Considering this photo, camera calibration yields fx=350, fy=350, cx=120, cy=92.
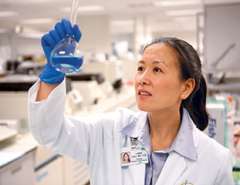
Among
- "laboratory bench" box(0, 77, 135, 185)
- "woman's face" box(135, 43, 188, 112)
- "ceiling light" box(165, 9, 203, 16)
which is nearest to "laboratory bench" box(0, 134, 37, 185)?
"laboratory bench" box(0, 77, 135, 185)

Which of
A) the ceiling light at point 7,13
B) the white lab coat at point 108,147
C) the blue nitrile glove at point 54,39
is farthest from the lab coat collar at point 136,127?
the ceiling light at point 7,13

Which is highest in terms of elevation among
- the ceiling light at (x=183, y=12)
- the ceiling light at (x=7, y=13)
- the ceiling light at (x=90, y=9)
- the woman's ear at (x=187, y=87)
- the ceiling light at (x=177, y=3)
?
the ceiling light at (x=177, y=3)

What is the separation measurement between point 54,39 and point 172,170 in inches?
21.8

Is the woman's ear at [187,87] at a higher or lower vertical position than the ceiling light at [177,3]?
lower

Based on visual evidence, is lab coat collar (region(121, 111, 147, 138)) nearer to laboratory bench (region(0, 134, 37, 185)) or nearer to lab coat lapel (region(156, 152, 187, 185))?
lab coat lapel (region(156, 152, 187, 185))

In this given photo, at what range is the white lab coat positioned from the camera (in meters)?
1.06

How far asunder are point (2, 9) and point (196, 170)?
21.8ft

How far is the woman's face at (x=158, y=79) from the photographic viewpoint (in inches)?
43.9

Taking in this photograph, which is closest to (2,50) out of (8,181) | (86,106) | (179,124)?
(86,106)

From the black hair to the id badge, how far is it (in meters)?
0.26

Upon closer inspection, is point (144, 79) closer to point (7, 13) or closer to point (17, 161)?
point (17, 161)

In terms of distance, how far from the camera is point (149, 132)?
4.07 ft

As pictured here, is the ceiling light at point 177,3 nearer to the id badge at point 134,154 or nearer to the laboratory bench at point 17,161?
the laboratory bench at point 17,161

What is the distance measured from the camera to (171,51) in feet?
3.83
